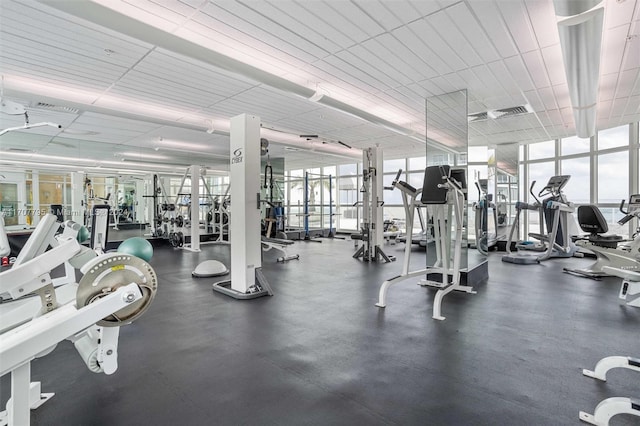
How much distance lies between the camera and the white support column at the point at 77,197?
8.14m

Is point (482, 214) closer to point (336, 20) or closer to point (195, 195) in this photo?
point (336, 20)

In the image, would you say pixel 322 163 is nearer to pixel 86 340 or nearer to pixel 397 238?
pixel 397 238

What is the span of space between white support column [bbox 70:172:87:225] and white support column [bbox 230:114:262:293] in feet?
20.9

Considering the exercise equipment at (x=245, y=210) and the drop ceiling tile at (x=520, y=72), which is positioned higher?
the drop ceiling tile at (x=520, y=72)

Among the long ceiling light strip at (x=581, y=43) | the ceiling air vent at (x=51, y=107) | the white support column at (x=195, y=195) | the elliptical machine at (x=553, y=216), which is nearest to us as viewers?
the long ceiling light strip at (x=581, y=43)

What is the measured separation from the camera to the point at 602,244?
16.6 ft

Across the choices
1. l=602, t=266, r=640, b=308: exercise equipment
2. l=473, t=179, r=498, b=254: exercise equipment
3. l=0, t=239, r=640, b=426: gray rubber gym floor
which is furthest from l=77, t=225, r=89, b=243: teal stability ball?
l=473, t=179, r=498, b=254: exercise equipment

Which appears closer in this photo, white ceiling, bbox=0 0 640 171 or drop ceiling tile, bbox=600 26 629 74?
white ceiling, bbox=0 0 640 171

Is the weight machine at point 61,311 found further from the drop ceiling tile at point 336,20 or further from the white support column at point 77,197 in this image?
the white support column at point 77,197

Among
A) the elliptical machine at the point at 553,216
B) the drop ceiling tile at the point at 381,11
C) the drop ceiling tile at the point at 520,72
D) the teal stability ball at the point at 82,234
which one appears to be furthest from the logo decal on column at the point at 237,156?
the elliptical machine at the point at 553,216

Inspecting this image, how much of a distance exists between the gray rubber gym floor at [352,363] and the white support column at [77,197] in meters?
5.95

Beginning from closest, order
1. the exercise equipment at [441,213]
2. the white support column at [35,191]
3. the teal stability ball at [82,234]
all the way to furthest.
Answer: the teal stability ball at [82,234]
the exercise equipment at [441,213]
the white support column at [35,191]

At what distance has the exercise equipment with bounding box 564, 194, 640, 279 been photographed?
4344 millimetres

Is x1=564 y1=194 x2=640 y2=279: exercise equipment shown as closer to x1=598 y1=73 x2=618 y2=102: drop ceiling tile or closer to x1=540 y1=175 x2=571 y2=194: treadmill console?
x1=540 y1=175 x2=571 y2=194: treadmill console
